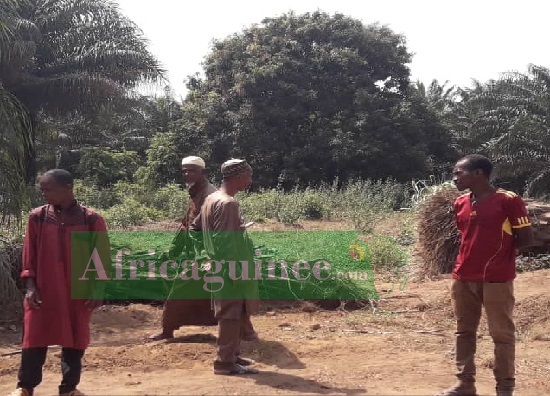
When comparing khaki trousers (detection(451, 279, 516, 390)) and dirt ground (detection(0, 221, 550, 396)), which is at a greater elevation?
khaki trousers (detection(451, 279, 516, 390))

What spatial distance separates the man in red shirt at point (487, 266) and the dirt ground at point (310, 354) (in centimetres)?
42

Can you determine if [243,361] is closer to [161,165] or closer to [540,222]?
[540,222]

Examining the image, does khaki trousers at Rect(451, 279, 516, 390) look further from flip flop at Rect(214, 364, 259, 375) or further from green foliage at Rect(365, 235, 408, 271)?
green foliage at Rect(365, 235, 408, 271)

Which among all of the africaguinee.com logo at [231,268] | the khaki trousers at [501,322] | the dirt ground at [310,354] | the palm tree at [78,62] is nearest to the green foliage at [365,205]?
the africaguinee.com logo at [231,268]

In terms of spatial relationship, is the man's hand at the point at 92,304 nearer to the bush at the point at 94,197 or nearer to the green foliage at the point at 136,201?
the green foliage at the point at 136,201

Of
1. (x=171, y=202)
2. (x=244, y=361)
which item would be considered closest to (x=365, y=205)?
(x=171, y=202)

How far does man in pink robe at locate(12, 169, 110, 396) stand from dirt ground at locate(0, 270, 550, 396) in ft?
1.59

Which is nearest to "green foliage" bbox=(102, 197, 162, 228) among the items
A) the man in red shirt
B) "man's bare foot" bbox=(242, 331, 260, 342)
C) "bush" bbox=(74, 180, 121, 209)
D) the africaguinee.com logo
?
the africaguinee.com logo

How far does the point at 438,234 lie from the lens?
32.9 feet

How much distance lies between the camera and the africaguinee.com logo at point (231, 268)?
4145mm

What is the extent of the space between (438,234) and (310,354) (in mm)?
5159

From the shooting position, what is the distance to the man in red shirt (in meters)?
4.00

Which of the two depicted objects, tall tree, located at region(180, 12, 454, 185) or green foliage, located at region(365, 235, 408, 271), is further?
tall tree, located at region(180, 12, 454, 185)

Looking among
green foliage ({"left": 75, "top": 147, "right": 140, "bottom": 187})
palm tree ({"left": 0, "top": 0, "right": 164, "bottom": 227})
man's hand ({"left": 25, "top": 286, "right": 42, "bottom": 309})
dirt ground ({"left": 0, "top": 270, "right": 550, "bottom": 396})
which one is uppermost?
palm tree ({"left": 0, "top": 0, "right": 164, "bottom": 227})
